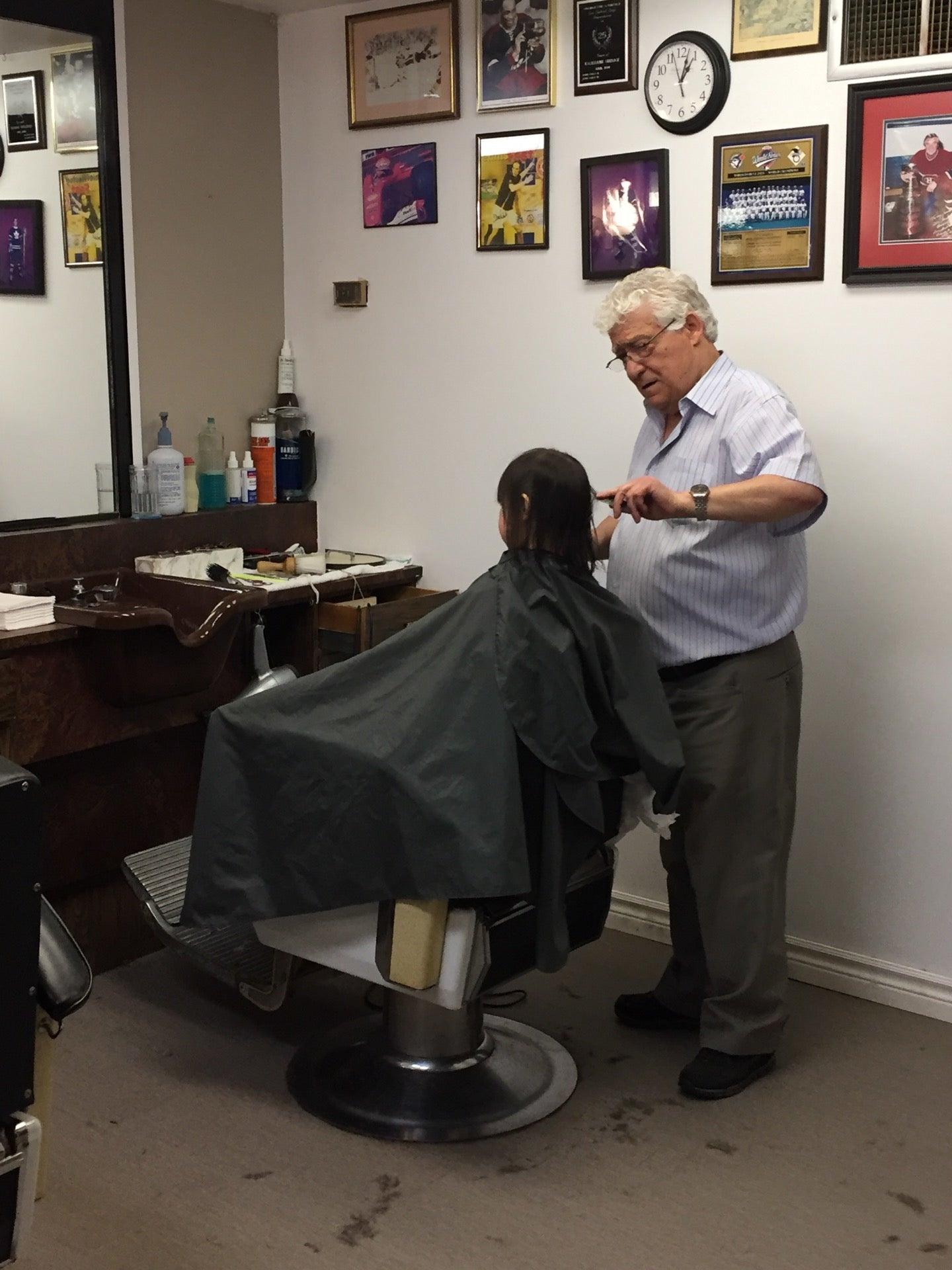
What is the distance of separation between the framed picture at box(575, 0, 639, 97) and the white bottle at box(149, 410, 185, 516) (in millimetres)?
1310

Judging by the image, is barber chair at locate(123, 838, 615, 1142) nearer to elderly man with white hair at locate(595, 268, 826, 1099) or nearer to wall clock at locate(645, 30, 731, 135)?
elderly man with white hair at locate(595, 268, 826, 1099)

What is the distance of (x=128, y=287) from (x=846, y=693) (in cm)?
197

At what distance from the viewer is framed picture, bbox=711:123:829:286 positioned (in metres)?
2.79

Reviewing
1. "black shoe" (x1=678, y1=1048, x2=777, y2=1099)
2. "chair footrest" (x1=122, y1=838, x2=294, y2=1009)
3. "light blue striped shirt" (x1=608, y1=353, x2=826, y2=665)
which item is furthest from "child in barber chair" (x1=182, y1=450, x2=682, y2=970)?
"black shoe" (x1=678, y1=1048, x2=777, y2=1099)

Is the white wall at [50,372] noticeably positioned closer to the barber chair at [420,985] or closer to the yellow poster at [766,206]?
the barber chair at [420,985]

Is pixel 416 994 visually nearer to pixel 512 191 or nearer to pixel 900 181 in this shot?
pixel 900 181

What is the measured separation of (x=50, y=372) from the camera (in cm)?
310

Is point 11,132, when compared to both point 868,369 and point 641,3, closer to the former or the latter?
point 641,3

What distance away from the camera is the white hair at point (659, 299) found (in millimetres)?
2494

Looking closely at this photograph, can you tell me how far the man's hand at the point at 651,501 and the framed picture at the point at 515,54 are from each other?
4.12ft

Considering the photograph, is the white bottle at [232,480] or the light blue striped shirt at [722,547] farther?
the white bottle at [232,480]

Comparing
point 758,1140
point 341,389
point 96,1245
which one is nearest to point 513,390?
point 341,389

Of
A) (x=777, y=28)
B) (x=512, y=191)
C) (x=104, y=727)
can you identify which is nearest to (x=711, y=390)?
(x=777, y=28)

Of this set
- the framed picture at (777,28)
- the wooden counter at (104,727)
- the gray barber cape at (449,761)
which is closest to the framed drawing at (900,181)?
the framed picture at (777,28)
